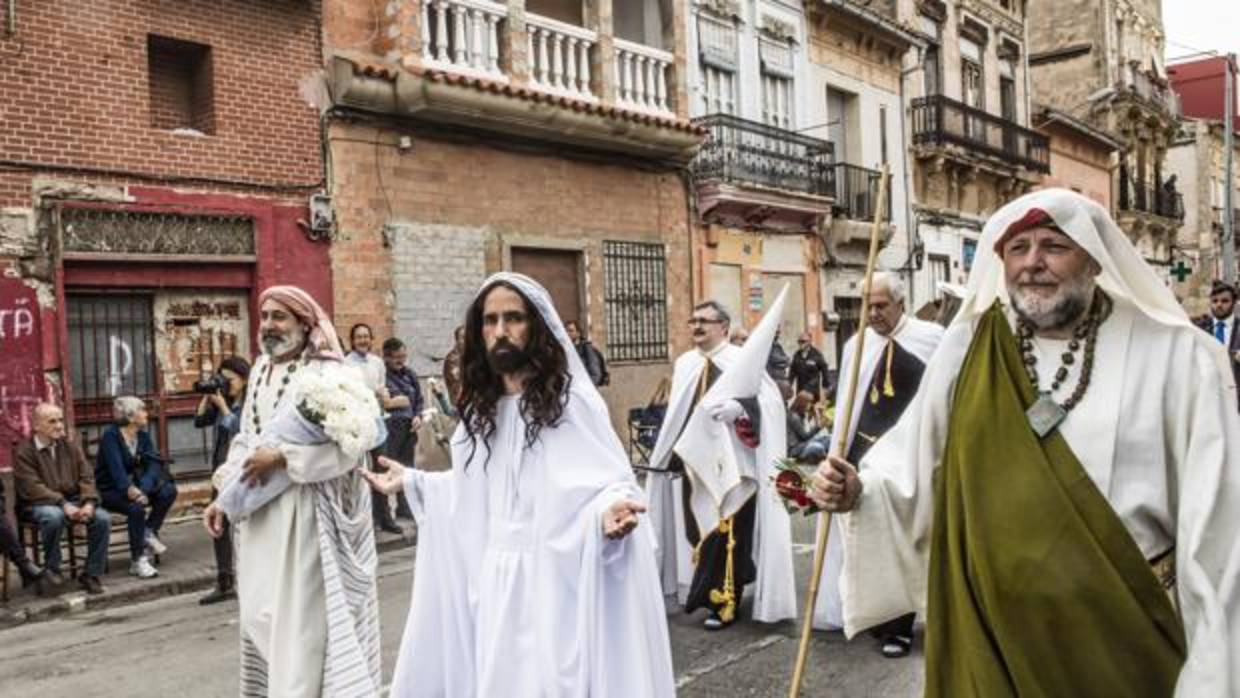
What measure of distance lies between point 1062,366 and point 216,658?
527 cm

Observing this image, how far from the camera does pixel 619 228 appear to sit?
55.4 feet

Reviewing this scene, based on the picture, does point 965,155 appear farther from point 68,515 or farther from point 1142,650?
point 1142,650

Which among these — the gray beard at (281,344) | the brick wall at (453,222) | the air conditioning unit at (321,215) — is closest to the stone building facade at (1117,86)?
the brick wall at (453,222)

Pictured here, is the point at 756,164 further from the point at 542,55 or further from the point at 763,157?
the point at 542,55

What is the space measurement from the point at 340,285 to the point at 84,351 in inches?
114

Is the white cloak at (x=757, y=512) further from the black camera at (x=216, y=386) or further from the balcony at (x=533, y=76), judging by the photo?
the balcony at (x=533, y=76)

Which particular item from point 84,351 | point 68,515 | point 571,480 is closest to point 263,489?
point 571,480

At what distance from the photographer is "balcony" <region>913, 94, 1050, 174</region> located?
25.3 m

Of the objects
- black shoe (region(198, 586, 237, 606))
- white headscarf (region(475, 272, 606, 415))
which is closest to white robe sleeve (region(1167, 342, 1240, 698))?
white headscarf (region(475, 272, 606, 415))

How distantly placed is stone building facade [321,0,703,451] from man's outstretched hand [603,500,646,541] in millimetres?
9596

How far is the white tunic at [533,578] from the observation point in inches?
146

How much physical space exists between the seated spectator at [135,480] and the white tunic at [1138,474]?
7.34m

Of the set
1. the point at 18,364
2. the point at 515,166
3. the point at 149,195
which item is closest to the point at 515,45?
the point at 515,166

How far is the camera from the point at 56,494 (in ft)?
28.2
